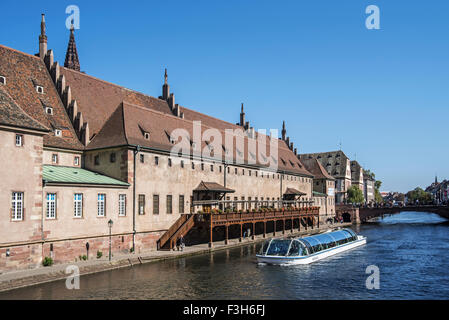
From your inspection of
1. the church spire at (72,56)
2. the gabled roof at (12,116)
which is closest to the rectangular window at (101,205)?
the gabled roof at (12,116)

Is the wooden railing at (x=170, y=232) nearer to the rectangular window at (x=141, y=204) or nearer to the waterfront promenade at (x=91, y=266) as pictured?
the waterfront promenade at (x=91, y=266)

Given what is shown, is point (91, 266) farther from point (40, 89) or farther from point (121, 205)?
point (40, 89)

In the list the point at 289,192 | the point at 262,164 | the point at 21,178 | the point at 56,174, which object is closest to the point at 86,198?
the point at 56,174

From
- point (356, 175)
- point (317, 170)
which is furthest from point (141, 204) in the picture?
point (356, 175)

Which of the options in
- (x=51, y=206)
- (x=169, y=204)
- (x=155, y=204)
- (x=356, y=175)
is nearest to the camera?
(x=51, y=206)

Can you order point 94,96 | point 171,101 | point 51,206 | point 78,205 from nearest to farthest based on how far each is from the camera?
point 51,206
point 78,205
point 94,96
point 171,101

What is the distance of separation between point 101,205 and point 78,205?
91.5 inches

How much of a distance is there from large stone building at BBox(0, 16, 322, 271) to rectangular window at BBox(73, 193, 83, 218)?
3.3 inches

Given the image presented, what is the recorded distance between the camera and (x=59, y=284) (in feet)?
85.8

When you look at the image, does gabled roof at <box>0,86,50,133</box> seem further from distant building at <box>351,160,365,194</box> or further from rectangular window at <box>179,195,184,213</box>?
distant building at <box>351,160,365,194</box>

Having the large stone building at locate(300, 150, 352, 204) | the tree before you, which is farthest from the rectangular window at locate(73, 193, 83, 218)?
the tree

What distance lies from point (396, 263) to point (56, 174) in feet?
89.6

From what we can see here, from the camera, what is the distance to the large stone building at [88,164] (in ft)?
93.7

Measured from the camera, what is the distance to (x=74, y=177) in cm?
3478
